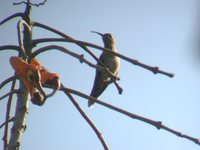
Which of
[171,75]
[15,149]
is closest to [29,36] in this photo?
[15,149]

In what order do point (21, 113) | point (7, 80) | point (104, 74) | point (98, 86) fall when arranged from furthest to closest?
point (98, 86)
point (104, 74)
point (7, 80)
point (21, 113)

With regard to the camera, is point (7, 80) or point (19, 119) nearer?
point (19, 119)

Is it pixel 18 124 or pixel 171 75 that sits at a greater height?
pixel 171 75

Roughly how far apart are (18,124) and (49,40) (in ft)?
2.17

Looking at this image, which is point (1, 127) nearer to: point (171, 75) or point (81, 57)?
point (81, 57)

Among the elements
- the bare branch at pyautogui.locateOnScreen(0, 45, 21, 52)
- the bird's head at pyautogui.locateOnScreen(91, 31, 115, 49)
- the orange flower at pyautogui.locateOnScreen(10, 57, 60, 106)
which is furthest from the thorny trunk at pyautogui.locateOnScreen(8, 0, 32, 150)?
the bird's head at pyautogui.locateOnScreen(91, 31, 115, 49)

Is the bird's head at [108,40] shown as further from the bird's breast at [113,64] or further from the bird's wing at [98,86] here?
the bird's breast at [113,64]

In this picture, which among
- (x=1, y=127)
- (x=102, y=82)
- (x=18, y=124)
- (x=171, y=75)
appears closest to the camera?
(x=171, y=75)

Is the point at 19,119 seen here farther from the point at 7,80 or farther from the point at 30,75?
the point at 30,75

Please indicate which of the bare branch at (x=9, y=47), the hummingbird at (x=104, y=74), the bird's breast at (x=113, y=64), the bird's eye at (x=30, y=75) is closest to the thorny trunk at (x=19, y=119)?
the bare branch at (x=9, y=47)

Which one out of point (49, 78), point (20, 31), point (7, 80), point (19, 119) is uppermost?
point (20, 31)

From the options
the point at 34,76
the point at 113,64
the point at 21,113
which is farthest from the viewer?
the point at 113,64

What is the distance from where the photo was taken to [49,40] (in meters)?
3.66

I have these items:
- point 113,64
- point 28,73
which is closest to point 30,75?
Answer: point 28,73
